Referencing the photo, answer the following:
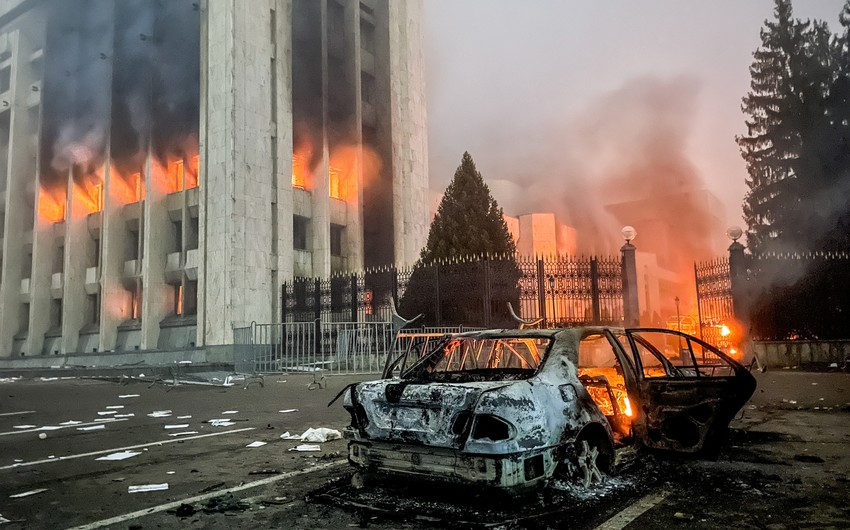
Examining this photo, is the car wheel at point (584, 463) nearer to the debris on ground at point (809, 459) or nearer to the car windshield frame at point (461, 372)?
the car windshield frame at point (461, 372)

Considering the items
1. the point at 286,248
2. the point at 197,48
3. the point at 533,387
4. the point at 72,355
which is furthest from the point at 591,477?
the point at 72,355

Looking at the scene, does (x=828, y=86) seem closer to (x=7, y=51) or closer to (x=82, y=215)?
(x=82, y=215)

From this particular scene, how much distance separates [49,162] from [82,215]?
3.91m

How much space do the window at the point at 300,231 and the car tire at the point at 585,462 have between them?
889 inches

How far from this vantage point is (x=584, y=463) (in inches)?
159

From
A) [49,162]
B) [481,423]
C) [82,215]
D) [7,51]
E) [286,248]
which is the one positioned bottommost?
[481,423]

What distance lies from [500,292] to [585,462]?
13.9m

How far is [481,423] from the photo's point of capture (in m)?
3.64

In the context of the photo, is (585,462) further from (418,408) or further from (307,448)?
(307,448)

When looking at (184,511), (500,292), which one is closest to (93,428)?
(184,511)

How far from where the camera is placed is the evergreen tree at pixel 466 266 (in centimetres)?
1798

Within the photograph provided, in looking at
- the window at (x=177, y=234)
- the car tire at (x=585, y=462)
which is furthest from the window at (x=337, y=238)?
the car tire at (x=585, y=462)

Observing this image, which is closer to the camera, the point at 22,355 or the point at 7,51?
the point at 22,355

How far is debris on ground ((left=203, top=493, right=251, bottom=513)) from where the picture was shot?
13.1 ft
